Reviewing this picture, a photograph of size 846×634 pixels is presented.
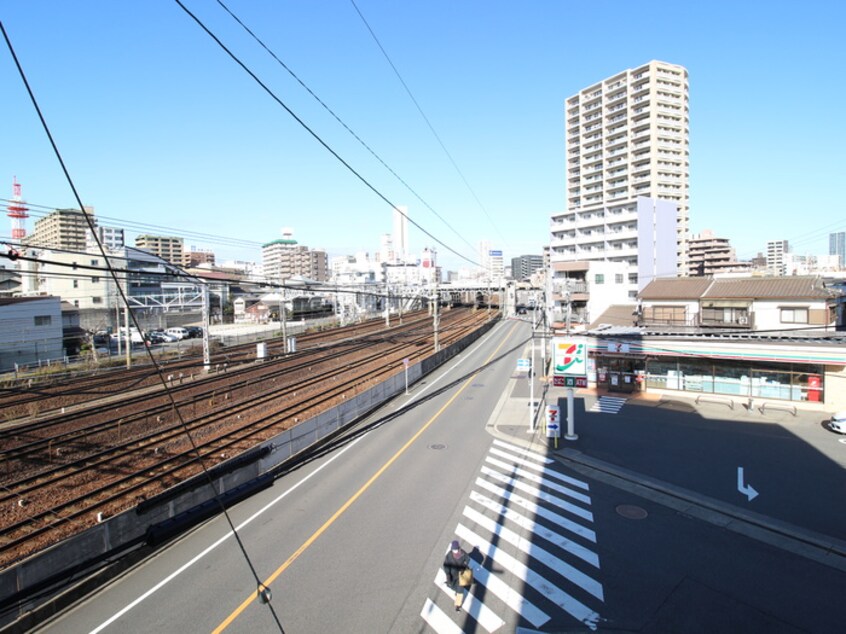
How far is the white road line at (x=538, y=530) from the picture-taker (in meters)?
11.8

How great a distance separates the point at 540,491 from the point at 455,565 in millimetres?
7004

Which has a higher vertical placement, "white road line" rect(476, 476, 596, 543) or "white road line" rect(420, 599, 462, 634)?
"white road line" rect(476, 476, 596, 543)

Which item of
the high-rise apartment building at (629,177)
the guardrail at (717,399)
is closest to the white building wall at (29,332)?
the guardrail at (717,399)

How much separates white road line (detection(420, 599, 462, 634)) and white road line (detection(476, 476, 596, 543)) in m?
4.92

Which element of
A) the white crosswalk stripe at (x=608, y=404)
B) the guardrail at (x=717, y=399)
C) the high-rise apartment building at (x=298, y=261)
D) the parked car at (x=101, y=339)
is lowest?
the white crosswalk stripe at (x=608, y=404)

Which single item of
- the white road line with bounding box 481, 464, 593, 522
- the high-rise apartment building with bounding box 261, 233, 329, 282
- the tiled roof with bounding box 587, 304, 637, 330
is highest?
the high-rise apartment building with bounding box 261, 233, 329, 282

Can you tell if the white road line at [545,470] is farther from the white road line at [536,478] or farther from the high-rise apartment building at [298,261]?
the high-rise apartment building at [298,261]

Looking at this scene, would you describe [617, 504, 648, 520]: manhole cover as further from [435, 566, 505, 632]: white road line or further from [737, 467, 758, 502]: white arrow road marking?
[435, 566, 505, 632]: white road line

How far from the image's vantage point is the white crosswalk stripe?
2610cm

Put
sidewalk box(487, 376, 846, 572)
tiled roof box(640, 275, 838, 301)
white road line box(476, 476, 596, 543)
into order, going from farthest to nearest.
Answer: tiled roof box(640, 275, 838, 301) < white road line box(476, 476, 596, 543) < sidewalk box(487, 376, 846, 572)

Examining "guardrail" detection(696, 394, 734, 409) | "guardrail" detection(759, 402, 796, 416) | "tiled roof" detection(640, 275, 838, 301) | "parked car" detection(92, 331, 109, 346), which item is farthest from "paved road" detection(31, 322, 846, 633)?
"parked car" detection(92, 331, 109, 346)

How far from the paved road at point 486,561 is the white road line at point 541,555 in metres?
0.04

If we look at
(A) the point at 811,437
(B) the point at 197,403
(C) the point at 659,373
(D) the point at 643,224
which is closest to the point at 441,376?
(C) the point at 659,373

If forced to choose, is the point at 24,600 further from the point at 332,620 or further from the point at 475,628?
the point at 475,628
